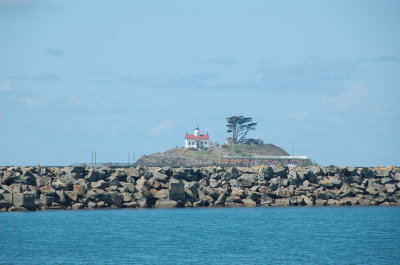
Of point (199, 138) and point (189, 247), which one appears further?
point (199, 138)

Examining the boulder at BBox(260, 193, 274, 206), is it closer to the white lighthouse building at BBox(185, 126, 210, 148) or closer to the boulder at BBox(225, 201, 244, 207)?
the boulder at BBox(225, 201, 244, 207)

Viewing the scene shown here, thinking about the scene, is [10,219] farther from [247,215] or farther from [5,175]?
[247,215]

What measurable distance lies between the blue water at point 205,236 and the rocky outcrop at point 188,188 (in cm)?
112

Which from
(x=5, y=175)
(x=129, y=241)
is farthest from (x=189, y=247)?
(x=5, y=175)

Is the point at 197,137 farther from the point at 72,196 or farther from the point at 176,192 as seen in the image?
the point at 72,196

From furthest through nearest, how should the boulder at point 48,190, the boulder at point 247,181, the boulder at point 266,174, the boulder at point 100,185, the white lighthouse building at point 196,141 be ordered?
1. the white lighthouse building at point 196,141
2. the boulder at point 266,174
3. the boulder at point 247,181
4. the boulder at point 100,185
5. the boulder at point 48,190

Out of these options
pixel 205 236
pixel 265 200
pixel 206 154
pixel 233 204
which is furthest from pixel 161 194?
pixel 206 154

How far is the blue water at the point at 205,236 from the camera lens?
4072cm

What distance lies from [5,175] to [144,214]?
12514 millimetres

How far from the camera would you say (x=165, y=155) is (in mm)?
141125

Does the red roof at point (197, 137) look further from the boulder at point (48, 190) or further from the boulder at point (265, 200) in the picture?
the boulder at point (48, 190)

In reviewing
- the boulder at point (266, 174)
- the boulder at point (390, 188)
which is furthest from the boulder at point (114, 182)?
the boulder at point (390, 188)

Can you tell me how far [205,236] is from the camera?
158ft

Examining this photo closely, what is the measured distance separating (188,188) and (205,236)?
1299 cm
